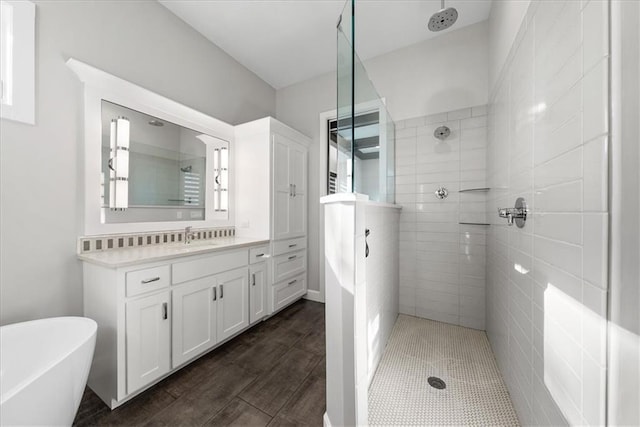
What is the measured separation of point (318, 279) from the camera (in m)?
2.83

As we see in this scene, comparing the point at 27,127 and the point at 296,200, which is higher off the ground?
the point at 27,127

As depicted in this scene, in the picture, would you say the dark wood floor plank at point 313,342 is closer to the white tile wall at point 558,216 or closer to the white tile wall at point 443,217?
the white tile wall at point 443,217

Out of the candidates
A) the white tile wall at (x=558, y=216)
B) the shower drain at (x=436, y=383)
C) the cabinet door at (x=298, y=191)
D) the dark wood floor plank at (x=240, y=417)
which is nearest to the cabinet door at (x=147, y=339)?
the dark wood floor plank at (x=240, y=417)

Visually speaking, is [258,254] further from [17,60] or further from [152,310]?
[17,60]

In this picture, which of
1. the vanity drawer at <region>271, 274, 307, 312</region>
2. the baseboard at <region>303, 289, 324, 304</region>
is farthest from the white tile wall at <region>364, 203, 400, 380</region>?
the vanity drawer at <region>271, 274, 307, 312</region>

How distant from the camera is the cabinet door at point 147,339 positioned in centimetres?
127

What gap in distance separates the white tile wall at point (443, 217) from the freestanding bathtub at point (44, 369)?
233 cm

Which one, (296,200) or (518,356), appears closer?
(518,356)

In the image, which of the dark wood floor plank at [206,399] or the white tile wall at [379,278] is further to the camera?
the white tile wall at [379,278]

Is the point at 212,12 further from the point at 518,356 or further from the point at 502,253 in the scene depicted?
the point at 518,356

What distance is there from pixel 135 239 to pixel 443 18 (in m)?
2.79

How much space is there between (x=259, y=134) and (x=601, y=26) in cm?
227

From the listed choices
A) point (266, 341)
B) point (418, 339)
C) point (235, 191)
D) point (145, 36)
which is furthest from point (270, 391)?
point (145, 36)

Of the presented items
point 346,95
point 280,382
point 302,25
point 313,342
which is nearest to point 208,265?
point 280,382
